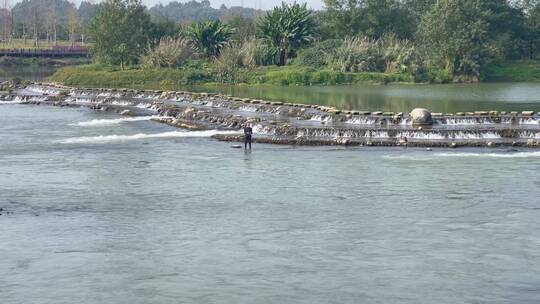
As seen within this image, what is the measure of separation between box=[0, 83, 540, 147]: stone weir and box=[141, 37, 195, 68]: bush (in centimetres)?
2549

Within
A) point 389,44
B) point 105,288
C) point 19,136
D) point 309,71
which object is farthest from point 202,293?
point 389,44

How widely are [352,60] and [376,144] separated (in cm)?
4824

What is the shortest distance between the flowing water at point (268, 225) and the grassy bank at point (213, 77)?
43.8 meters

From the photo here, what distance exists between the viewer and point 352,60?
3708 inches

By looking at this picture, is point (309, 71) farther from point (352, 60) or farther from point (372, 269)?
point (372, 269)

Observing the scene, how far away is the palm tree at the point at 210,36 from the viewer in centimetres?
9988

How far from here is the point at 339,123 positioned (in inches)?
2160

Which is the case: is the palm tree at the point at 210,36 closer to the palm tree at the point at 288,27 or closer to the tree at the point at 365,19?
the palm tree at the point at 288,27

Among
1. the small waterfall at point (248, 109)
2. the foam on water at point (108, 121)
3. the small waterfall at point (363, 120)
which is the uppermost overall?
the small waterfall at point (248, 109)

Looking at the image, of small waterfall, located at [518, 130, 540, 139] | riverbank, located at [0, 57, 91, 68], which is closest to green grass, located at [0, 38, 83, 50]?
riverbank, located at [0, 57, 91, 68]

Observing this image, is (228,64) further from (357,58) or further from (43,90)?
(43,90)

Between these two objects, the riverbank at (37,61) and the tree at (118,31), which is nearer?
the tree at (118,31)

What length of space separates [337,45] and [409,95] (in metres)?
22.9

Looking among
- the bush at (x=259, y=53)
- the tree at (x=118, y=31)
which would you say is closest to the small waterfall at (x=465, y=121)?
the bush at (x=259, y=53)
